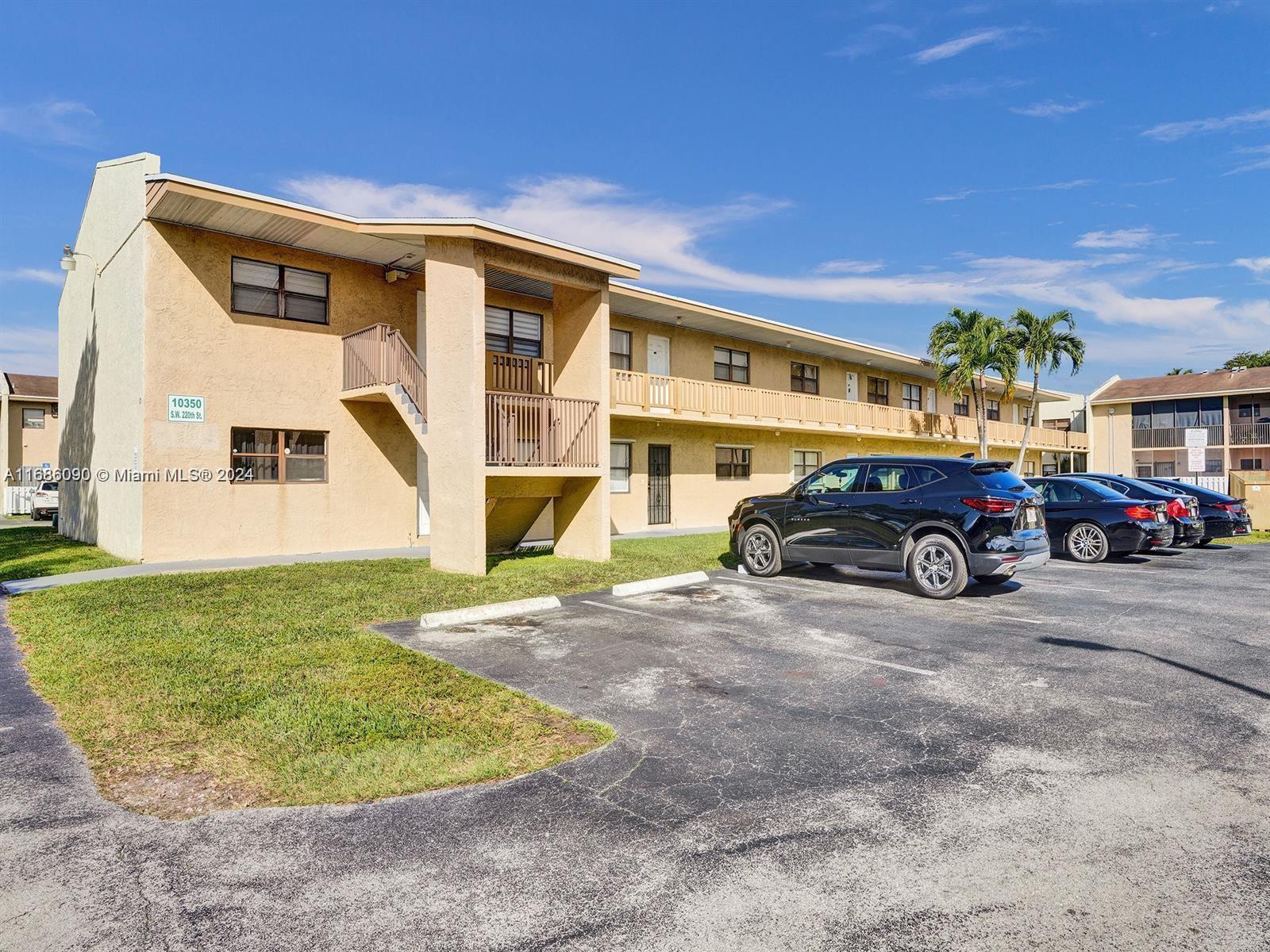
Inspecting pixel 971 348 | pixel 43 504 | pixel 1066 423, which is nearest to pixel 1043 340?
pixel 971 348

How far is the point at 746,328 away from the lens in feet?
75.7

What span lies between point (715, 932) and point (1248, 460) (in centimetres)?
5370

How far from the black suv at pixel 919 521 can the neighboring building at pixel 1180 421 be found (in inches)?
1585

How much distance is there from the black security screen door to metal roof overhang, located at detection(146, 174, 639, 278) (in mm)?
8171

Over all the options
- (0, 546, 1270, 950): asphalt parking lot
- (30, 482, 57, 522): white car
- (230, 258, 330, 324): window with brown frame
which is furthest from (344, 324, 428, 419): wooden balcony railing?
(30, 482, 57, 522): white car

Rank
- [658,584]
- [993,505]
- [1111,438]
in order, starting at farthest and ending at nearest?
[1111,438], [658,584], [993,505]

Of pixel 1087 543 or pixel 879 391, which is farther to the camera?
pixel 879 391

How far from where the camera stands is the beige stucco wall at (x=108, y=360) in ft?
44.9

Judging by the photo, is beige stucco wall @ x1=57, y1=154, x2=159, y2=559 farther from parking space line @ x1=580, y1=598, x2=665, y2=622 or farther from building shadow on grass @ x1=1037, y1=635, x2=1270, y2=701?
building shadow on grass @ x1=1037, y1=635, x2=1270, y2=701

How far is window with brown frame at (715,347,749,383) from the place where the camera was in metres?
24.4

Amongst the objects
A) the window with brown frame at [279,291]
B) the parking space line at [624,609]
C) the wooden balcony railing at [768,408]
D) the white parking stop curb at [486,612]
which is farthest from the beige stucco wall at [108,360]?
the wooden balcony railing at [768,408]

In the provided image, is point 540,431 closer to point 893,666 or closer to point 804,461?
point 893,666

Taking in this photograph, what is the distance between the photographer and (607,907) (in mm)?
3002

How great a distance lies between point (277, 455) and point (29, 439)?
31.2m
